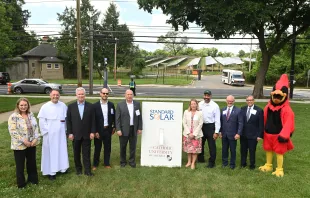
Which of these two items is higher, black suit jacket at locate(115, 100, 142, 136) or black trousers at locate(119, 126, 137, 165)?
black suit jacket at locate(115, 100, 142, 136)

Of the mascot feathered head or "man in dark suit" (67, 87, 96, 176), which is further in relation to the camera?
the mascot feathered head

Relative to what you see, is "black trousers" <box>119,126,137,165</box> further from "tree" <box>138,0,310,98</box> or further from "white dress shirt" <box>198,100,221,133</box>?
"tree" <box>138,0,310,98</box>

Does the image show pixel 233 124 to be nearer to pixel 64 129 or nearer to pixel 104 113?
pixel 104 113

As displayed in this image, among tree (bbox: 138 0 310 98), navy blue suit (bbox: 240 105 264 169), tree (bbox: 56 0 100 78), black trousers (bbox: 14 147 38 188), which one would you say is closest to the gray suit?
black trousers (bbox: 14 147 38 188)

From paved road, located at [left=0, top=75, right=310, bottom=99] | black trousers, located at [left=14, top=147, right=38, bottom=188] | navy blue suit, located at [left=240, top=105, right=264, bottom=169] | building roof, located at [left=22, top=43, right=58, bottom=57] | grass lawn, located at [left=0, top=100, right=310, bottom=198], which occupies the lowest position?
grass lawn, located at [left=0, top=100, right=310, bottom=198]

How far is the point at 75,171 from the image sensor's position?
6.05m

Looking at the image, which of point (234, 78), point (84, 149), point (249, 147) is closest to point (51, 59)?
point (234, 78)

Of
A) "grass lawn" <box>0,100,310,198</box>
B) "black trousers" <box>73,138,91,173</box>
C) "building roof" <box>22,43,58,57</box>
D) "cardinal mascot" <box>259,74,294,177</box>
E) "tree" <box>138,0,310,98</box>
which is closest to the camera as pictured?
"grass lawn" <box>0,100,310,198</box>

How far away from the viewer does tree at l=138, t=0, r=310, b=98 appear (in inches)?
525

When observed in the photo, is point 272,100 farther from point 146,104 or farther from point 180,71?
point 180,71

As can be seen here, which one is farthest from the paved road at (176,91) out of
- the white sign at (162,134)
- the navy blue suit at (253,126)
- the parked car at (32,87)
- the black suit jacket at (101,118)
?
the navy blue suit at (253,126)

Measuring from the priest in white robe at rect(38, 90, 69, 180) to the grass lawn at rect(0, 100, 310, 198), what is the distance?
0.94 feet

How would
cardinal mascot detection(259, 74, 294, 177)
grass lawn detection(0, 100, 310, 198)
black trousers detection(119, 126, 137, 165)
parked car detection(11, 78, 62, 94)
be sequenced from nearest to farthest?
1. grass lawn detection(0, 100, 310, 198)
2. cardinal mascot detection(259, 74, 294, 177)
3. black trousers detection(119, 126, 137, 165)
4. parked car detection(11, 78, 62, 94)

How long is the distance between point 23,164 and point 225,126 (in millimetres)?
4136
